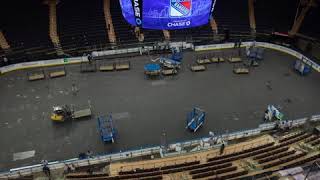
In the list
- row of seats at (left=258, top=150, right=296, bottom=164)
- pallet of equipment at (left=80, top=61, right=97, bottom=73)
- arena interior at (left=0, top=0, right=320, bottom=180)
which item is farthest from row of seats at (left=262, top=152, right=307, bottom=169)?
pallet of equipment at (left=80, top=61, right=97, bottom=73)

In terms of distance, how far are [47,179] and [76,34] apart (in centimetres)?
2566

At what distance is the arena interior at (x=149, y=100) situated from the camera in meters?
28.5

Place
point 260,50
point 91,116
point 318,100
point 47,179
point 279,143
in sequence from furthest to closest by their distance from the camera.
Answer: point 260,50 < point 318,100 < point 91,116 < point 279,143 < point 47,179

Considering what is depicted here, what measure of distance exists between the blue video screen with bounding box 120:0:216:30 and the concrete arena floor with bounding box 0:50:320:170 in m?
11.2

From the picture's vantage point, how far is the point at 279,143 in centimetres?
3070

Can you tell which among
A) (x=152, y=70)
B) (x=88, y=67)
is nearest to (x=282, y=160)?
(x=152, y=70)

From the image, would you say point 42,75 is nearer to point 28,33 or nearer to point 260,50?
point 28,33

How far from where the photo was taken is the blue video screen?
26562mm

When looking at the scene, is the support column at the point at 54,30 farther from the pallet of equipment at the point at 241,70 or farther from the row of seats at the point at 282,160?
the row of seats at the point at 282,160

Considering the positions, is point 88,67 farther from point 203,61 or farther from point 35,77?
point 203,61

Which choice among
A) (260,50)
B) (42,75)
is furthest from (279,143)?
(42,75)

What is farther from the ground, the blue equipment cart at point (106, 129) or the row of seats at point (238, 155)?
the blue equipment cart at point (106, 129)

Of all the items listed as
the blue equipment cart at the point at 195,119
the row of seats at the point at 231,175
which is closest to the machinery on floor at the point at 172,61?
the blue equipment cart at the point at 195,119

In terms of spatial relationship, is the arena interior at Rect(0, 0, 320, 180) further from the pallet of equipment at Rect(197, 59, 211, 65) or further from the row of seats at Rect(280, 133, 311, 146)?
the pallet of equipment at Rect(197, 59, 211, 65)
